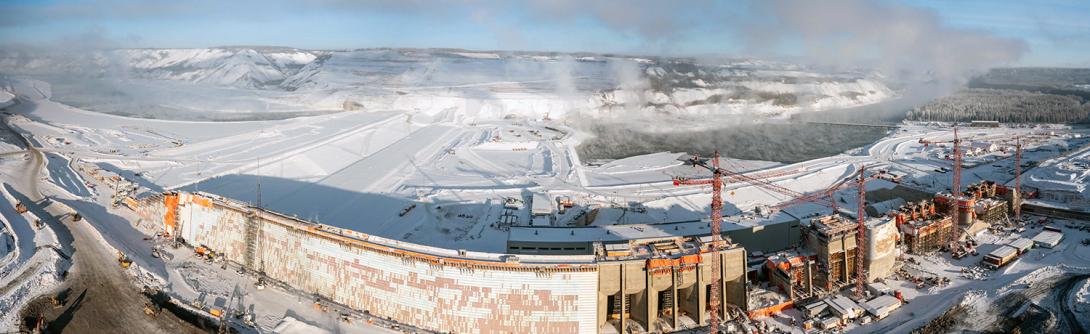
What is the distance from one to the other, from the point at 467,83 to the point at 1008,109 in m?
57.8

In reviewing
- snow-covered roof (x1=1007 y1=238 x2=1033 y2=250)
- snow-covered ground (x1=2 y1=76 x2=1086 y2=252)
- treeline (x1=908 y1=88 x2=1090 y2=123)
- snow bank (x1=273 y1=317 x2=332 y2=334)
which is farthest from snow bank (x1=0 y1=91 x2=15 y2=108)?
treeline (x1=908 y1=88 x2=1090 y2=123)

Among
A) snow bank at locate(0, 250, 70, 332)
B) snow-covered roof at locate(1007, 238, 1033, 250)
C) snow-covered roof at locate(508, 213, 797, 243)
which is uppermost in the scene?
snow-covered roof at locate(508, 213, 797, 243)

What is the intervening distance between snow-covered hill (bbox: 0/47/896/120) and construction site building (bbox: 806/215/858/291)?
43.2m

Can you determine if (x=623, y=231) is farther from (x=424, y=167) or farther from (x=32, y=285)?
(x=32, y=285)

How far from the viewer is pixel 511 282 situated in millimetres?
15211

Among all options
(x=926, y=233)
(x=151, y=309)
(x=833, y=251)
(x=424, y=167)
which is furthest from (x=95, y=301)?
(x=926, y=233)

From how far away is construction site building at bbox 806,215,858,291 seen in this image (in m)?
18.6

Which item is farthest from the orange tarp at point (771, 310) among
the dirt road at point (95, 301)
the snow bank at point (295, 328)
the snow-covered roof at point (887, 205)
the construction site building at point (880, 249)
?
the dirt road at point (95, 301)

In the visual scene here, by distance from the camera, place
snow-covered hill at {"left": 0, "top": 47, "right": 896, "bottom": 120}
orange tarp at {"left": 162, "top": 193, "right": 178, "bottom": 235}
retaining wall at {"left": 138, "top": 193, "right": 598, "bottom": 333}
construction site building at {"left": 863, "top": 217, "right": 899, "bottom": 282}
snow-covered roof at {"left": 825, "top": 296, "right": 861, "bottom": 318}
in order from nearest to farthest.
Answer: retaining wall at {"left": 138, "top": 193, "right": 598, "bottom": 333}
snow-covered roof at {"left": 825, "top": 296, "right": 861, "bottom": 318}
construction site building at {"left": 863, "top": 217, "right": 899, "bottom": 282}
orange tarp at {"left": 162, "top": 193, "right": 178, "bottom": 235}
snow-covered hill at {"left": 0, "top": 47, "right": 896, "bottom": 120}

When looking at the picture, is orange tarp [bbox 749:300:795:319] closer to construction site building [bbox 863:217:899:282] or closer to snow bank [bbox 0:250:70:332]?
construction site building [bbox 863:217:899:282]

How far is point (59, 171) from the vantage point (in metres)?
30.4

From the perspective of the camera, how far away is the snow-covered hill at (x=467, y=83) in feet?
207

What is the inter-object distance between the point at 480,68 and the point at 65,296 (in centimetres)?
6262

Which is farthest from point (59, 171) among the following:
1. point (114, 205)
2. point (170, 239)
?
point (170, 239)
